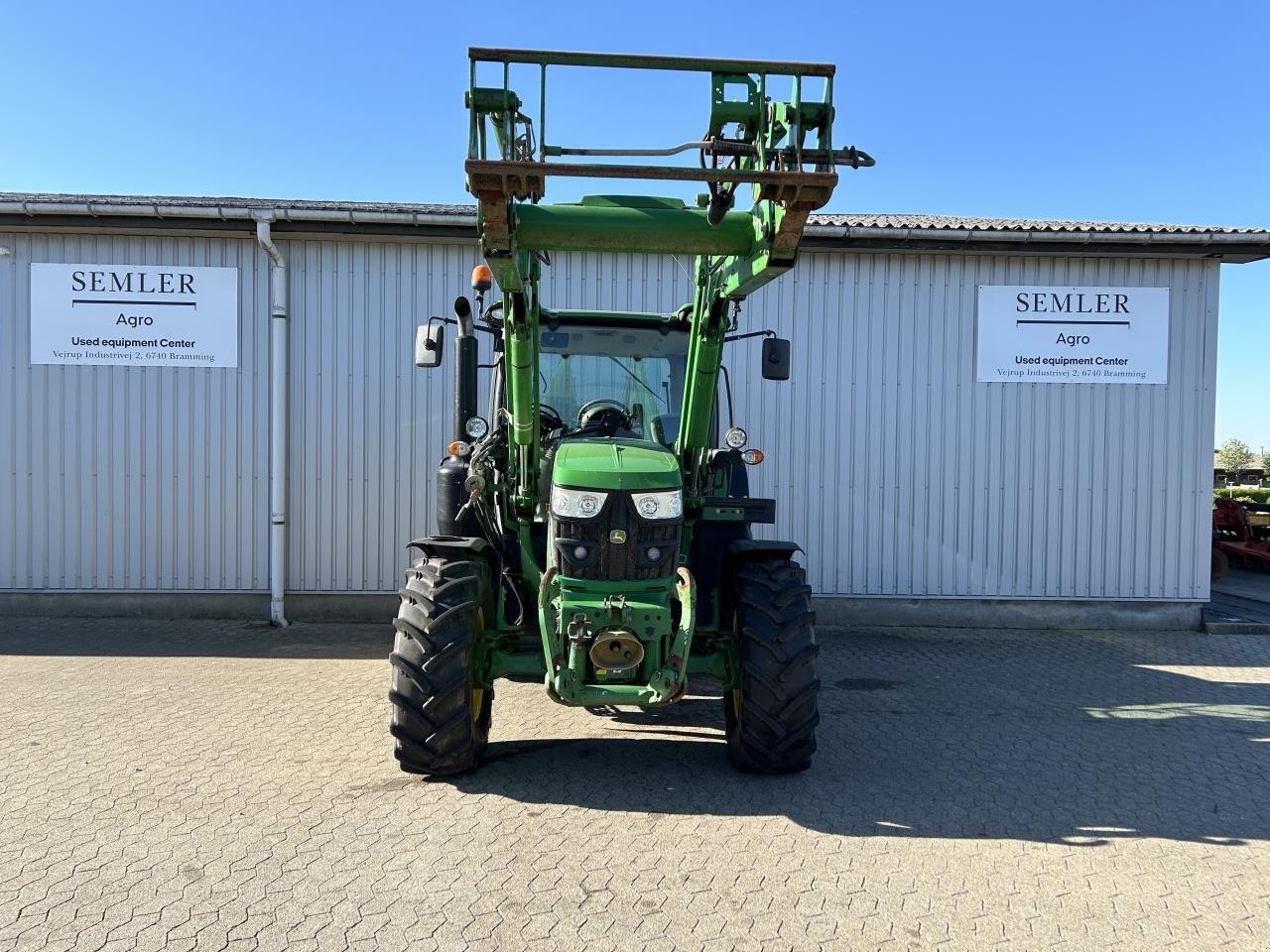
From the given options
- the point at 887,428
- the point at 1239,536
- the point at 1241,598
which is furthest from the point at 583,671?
the point at 1239,536

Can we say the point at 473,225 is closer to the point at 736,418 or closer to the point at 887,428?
the point at 736,418

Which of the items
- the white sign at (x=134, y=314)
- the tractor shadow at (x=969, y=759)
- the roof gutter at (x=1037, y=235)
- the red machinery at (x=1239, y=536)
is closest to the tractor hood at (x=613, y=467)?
the tractor shadow at (x=969, y=759)

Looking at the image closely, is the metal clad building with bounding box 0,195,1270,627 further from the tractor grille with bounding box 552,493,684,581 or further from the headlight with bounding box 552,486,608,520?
the headlight with bounding box 552,486,608,520

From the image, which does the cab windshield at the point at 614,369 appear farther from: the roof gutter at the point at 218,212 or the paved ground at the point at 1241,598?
the paved ground at the point at 1241,598

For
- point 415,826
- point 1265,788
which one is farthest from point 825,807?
point 1265,788

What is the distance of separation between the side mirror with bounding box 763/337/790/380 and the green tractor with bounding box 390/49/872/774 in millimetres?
12

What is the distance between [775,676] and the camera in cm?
444

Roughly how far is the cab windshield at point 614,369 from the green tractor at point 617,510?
7.3 inches

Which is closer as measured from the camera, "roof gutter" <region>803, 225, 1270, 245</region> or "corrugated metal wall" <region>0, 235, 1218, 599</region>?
"roof gutter" <region>803, 225, 1270, 245</region>

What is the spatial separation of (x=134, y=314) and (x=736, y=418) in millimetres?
6166

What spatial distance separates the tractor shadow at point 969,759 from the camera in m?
4.27

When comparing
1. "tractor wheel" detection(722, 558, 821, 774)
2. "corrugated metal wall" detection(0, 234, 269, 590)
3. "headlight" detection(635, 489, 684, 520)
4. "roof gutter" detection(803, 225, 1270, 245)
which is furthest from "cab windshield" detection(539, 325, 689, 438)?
"corrugated metal wall" detection(0, 234, 269, 590)

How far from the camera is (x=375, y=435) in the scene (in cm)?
Answer: 897

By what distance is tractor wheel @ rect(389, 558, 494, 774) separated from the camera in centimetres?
434
